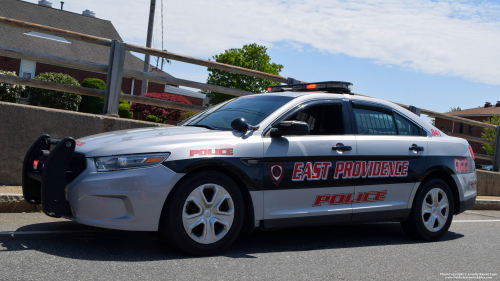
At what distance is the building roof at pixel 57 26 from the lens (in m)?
32.6

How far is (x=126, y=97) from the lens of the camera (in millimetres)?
7340

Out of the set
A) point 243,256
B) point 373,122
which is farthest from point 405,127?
point 243,256

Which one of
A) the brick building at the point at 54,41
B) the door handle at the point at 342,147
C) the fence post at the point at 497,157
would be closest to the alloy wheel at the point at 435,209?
the door handle at the point at 342,147

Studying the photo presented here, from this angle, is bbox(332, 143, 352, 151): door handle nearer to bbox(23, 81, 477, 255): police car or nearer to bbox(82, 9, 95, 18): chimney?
bbox(23, 81, 477, 255): police car

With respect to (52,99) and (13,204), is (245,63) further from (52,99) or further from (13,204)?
(13,204)

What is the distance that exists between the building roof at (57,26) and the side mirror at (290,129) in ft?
95.5

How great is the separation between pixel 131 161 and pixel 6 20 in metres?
3.61

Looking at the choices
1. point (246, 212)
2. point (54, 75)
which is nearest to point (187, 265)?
point (246, 212)

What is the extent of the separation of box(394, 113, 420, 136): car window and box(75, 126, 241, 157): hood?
2.24 metres

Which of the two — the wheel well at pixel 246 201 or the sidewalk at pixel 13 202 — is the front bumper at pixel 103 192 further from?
the sidewalk at pixel 13 202

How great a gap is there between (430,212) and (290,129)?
2.32 metres

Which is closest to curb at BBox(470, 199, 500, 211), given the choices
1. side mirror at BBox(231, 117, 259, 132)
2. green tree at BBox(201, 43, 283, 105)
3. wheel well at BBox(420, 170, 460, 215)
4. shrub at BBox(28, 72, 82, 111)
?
wheel well at BBox(420, 170, 460, 215)

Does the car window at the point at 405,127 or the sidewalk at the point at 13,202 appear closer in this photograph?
the sidewalk at the point at 13,202

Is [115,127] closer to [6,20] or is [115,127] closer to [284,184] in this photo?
[6,20]
